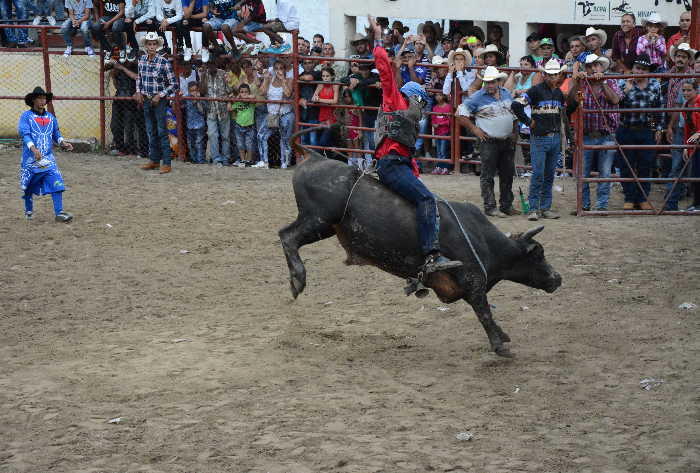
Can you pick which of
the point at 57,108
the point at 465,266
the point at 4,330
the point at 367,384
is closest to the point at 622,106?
the point at 465,266

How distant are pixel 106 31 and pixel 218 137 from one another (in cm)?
296

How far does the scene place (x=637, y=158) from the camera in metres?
12.9

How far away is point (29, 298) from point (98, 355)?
6.74ft

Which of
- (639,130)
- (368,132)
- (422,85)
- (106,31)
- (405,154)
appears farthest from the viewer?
(106,31)

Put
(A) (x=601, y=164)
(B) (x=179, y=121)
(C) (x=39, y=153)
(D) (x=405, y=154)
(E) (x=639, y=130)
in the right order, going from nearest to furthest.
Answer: (D) (x=405, y=154), (C) (x=39, y=153), (E) (x=639, y=130), (A) (x=601, y=164), (B) (x=179, y=121)

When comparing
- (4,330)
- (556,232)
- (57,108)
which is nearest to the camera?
(4,330)

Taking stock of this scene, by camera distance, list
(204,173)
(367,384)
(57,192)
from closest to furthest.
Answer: (367,384) < (57,192) < (204,173)

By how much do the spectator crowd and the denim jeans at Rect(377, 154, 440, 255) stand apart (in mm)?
5109

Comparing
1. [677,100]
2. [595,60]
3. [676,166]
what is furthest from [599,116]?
[676,166]

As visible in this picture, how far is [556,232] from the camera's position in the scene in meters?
11.8

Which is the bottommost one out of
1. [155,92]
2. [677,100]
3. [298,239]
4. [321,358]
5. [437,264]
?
[321,358]

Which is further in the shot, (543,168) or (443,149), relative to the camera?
(443,149)

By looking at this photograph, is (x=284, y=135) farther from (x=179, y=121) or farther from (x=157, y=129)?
(x=157, y=129)

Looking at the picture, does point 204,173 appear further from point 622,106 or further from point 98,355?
point 98,355
